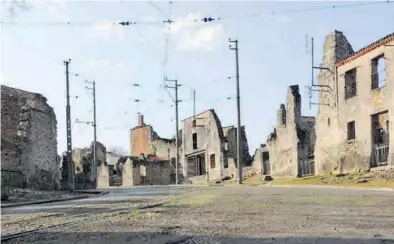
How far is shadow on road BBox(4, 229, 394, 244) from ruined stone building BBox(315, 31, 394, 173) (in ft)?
70.9

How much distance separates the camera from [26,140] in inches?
1222

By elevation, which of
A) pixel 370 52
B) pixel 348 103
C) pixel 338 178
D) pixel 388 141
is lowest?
pixel 338 178

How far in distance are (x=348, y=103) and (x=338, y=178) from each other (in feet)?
19.8

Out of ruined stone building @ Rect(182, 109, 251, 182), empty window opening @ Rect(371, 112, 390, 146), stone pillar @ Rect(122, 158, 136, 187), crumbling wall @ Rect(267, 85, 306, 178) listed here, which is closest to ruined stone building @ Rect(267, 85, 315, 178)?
crumbling wall @ Rect(267, 85, 306, 178)

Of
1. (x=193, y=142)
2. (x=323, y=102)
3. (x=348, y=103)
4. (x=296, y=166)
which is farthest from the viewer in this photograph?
(x=193, y=142)

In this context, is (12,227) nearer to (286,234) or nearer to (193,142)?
(286,234)

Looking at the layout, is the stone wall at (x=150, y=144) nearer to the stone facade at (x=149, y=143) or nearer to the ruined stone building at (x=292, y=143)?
the stone facade at (x=149, y=143)

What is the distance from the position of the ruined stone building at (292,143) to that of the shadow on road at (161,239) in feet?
106

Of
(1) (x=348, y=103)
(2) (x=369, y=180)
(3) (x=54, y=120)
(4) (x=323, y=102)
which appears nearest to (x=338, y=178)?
(2) (x=369, y=180)

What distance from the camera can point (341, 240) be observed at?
805 centimetres

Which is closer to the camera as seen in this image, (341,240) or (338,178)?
(341,240)

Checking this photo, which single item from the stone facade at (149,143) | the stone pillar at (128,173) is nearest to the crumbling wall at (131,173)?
the stone pillar at (128,173)

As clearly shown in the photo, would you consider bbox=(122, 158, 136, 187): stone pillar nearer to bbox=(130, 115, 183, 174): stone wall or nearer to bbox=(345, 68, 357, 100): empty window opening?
bbox=(130, 115, 183, 174): stone wall

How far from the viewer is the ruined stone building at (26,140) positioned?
3017cm
